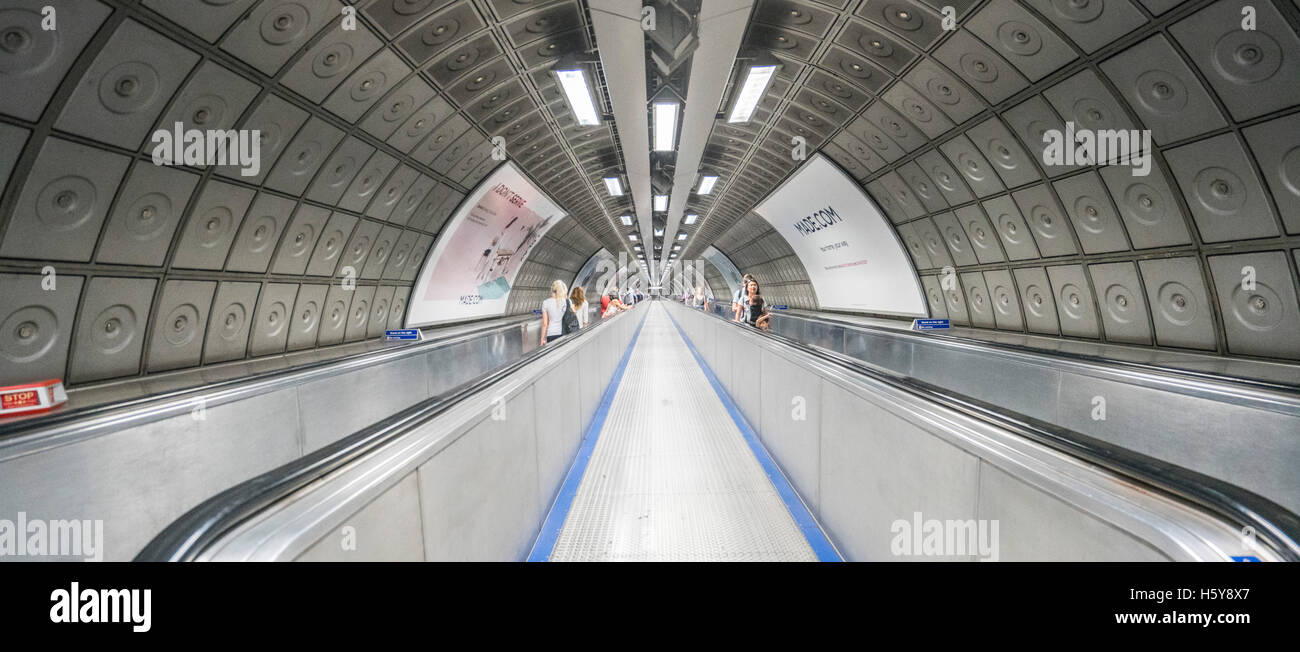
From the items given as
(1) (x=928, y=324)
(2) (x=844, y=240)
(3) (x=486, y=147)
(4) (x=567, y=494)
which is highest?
(3) (x=486, y=147)

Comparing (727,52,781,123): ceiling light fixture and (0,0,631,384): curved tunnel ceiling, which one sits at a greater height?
(727,52,781,123): ceiling light fixture

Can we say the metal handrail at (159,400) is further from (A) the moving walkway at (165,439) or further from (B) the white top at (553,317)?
(B) the white top at (553,317)

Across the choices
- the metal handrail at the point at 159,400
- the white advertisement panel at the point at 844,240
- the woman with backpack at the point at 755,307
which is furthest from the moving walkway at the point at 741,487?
the white advertisement panel at the point at 844,240

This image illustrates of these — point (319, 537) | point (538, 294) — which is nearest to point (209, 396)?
point (319, 537)

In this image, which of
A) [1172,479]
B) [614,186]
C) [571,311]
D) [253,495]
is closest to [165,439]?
[253,495]

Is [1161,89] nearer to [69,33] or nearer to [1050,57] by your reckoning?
[1050,57]

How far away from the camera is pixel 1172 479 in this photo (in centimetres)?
107

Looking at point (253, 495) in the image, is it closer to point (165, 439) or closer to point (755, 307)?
point (165, 439)

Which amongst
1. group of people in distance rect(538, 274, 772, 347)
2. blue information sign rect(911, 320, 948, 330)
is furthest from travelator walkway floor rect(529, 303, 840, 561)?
blue information sign rect(911, 320, 948, 330)

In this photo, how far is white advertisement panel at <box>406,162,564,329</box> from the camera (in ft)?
35.2

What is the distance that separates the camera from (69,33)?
354 cm

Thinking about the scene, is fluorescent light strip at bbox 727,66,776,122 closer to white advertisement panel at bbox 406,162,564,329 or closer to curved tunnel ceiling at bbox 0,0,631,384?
curved tunnel ceiling at bbox 0,0,631,384

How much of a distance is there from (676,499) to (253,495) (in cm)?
277

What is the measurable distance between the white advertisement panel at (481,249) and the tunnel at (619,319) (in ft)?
1.47
